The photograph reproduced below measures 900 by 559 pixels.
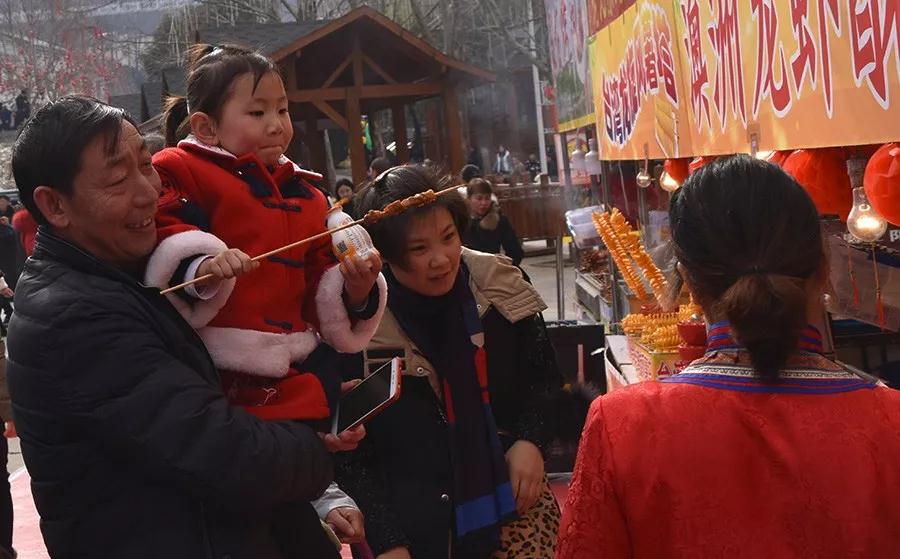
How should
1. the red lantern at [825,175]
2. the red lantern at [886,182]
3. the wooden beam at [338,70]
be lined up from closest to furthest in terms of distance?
the red lantern at [886,182], the red lantern at [825,175], the wooden beam at [338,70]

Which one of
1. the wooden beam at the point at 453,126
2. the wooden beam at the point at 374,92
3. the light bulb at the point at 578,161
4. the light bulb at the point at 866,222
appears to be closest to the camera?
the light bulb at the point at 866,222

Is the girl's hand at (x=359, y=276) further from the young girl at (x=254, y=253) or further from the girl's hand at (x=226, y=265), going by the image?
the girl's hand at (x=226, y=265)

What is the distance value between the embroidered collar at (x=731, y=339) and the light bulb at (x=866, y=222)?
208cm

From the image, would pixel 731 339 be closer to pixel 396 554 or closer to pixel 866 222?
pixel 396 554

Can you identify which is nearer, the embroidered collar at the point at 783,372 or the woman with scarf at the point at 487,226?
the embroidered collar at the point at 783,372

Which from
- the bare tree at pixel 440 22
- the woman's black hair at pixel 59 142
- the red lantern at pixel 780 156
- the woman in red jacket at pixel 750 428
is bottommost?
the woman in red jacket at pixel 750 428

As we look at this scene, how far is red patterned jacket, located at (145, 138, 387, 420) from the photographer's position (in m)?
2.38

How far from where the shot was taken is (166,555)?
6.30ft

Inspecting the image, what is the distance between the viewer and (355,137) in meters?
16.8

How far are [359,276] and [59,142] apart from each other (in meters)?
0.75

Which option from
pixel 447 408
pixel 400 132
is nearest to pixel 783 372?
pixel 447 408

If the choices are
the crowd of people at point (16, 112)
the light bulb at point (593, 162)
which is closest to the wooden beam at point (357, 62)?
the light bulb at point (593, 162)

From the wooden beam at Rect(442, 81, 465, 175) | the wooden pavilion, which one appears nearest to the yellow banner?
the wooden pavilion

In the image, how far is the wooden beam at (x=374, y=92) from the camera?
1680 cm
